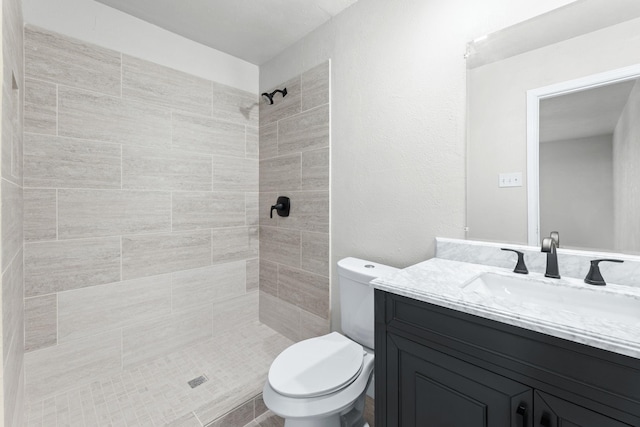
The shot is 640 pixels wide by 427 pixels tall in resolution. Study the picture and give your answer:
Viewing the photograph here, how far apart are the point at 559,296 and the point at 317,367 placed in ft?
3.15

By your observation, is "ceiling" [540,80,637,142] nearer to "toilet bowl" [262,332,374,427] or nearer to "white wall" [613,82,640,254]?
"white wall" [613,82,640,254]

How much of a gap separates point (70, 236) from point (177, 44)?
1.44 m

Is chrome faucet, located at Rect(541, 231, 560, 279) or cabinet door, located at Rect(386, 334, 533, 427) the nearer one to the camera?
cabinet door, located at Rect(386, 334, 533, 427)

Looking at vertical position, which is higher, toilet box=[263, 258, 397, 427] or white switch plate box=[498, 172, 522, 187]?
white switch plate box=[498, 172, 522, 187]

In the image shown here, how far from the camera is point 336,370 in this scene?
1.20 metres

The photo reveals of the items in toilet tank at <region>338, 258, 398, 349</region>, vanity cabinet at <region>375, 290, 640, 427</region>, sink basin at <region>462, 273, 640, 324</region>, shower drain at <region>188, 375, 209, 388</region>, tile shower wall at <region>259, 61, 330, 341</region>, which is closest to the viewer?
vanity cabinet at <region>375, 290, 640, 427</region>

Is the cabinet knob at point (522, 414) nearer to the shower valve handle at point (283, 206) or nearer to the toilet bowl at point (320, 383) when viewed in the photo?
the toilet bowl at point (320, 383)

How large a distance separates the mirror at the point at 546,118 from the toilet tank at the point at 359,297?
50 cm

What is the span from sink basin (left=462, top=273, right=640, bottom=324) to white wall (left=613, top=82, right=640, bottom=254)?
22cm

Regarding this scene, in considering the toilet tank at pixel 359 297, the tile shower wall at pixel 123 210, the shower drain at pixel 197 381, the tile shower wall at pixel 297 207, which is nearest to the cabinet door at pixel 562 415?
the toilet tank at pixel 359 297

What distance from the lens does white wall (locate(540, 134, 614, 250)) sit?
3.17 feet

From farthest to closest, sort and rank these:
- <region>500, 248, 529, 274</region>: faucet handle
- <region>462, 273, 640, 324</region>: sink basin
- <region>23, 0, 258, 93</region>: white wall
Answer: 1. <region>23, 0, 258, 93</region>: white wall
2. <region>500, 248, 529, 274</region>: faucet handle
3. <region>462, 273, 640, 324</region>: sink basin

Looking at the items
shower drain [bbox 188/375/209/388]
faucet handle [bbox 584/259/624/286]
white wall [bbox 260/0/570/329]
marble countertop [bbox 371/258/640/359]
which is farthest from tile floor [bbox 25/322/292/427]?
faucet handle [bbox 584/259/624/286]

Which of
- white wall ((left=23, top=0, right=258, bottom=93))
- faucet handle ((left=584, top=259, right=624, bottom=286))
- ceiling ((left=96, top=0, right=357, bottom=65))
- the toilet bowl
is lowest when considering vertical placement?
the toilet bowl
